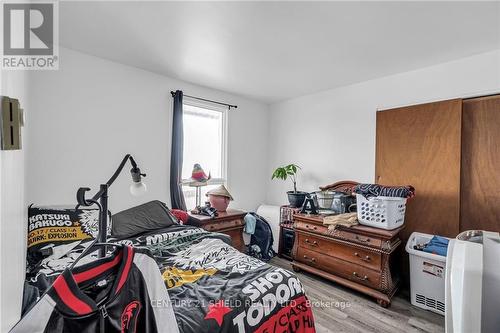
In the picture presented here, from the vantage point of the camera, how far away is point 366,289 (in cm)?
234

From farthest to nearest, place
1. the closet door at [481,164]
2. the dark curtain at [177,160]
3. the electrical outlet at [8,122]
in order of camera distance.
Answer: the dark curtain at [177,160] → the closet door at [481,164] → the electrical outlet at [8,122]

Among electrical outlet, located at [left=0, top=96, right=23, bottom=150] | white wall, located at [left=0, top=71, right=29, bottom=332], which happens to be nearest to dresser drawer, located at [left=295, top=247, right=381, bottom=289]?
white wall, located at [left=0, top=71, right=29, bottom=332]

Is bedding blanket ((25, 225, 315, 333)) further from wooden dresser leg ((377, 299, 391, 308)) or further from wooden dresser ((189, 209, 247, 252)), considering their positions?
wooden dresser leg ((377, 299, 391, 308))

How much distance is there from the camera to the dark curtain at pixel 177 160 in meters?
2.92

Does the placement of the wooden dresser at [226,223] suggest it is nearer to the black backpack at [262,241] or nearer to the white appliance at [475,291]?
the black backpack at [262,241]

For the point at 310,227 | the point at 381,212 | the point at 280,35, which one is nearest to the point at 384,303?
the point at 381,212

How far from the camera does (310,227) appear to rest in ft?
9.27

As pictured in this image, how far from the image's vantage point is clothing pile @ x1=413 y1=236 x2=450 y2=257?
2.14 meters

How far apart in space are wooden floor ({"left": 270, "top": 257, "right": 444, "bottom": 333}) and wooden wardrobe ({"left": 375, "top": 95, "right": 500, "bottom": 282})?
2.78 ft

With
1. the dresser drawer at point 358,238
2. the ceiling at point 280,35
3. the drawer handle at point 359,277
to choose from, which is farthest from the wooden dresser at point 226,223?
the ceiling at point 280,35

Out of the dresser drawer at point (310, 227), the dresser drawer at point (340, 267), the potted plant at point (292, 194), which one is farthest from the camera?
the potted plant at point (292, 194)

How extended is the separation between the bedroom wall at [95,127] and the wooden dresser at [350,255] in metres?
1.85

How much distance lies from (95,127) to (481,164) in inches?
155

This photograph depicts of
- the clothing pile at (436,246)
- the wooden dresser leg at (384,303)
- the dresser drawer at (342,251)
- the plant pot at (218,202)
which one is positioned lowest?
the wooden dresser leg at (384,303)
